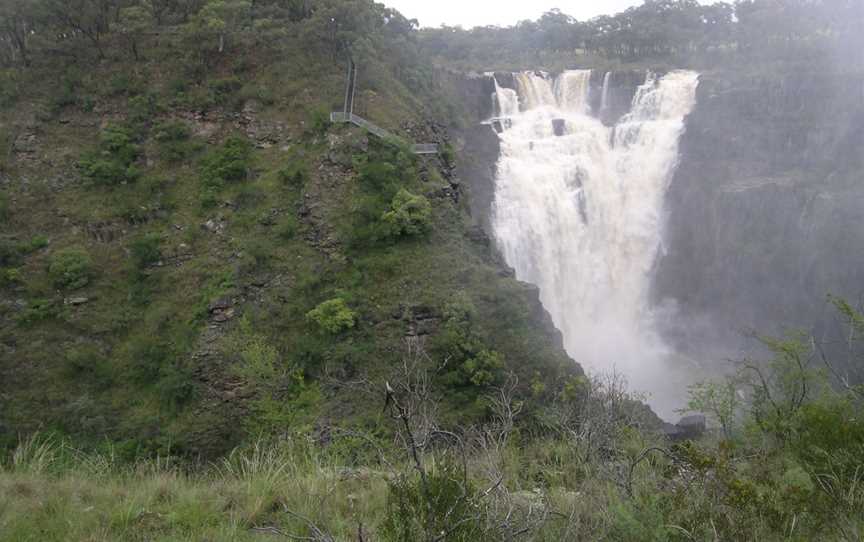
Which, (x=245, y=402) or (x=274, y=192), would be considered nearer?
(x=245, y=402)

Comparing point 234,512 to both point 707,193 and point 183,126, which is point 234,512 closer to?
point 183,126

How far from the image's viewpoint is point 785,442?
5.75m

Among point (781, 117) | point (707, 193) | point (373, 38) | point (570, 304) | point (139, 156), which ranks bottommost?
point (570, 304)

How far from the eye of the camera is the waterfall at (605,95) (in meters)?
33.1

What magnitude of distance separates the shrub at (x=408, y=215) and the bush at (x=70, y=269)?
9.96 m

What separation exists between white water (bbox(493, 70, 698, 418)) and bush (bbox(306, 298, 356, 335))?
34.7ft

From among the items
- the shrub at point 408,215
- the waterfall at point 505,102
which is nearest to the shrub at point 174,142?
the shrub at point 408,215

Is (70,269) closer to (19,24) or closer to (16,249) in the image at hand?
(16,249)

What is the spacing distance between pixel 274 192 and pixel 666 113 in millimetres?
21216

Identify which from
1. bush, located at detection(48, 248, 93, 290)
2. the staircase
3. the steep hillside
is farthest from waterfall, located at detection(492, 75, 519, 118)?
bush, located at detection(48, 248, 93, 290)

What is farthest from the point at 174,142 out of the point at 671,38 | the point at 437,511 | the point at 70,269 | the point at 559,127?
the point at 671,38

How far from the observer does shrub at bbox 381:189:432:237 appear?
19422 millimetres

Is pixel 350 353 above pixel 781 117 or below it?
below

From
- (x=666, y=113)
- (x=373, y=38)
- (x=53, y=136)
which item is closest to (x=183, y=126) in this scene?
(x=53, y=136)
